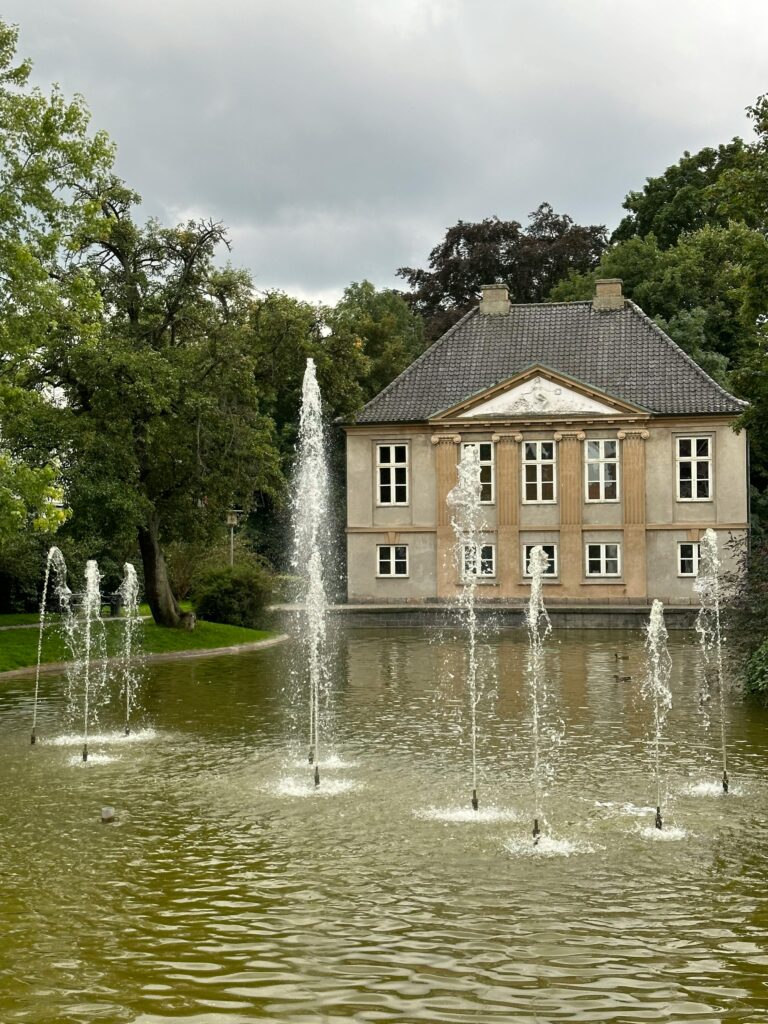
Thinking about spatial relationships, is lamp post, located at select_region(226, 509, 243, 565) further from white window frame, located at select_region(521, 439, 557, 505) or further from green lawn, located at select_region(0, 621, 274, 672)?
white window frame, located at select_region(521, 439, 557, 505)

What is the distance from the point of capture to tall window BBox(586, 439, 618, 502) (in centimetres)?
4700

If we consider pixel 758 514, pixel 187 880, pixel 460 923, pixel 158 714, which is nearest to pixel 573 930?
pixel 460 923

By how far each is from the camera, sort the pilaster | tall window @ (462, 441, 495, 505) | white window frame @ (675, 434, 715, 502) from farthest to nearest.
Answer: tall window @ (462, 441, 495, 505)
the pilaster
white window frame @ (675, 434, 715, 502)

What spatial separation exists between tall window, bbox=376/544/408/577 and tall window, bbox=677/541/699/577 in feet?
34.9

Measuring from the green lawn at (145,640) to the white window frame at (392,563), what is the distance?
37.5 feet

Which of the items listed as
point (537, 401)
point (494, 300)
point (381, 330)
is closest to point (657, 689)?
point (537, 401)

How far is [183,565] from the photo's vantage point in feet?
137

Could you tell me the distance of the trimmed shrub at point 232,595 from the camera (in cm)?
3859

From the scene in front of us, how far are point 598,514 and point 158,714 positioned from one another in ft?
95.2

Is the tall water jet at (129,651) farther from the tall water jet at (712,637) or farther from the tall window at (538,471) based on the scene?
the tall window at (538,471)

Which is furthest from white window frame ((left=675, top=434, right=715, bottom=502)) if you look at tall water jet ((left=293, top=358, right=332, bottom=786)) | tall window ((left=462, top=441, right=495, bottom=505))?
tall water jet ((left=293, top=358, right=332, bottom=786))

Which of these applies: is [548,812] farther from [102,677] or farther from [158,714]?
[102,677]

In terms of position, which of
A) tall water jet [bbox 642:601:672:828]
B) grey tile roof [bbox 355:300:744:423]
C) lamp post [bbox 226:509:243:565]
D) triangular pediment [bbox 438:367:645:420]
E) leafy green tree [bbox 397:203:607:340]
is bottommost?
tall water jet [bbox 642:601:672:828]

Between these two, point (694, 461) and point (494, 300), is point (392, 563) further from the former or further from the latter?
point (694, 461)
